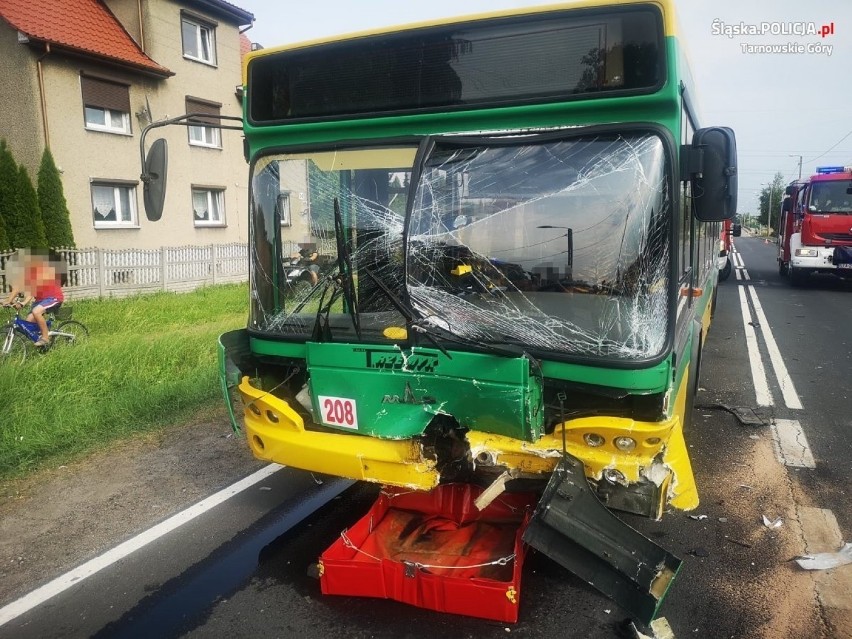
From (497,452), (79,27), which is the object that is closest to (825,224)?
(497,452)

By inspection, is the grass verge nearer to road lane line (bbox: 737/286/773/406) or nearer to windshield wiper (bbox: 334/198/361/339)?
windshield wiper (bbox: 334/198/361/339)

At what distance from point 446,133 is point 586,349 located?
138 centimetres

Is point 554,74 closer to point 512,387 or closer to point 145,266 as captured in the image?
point 512,387

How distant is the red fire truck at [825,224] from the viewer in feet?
54.0

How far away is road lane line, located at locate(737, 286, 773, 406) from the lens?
24.6ft

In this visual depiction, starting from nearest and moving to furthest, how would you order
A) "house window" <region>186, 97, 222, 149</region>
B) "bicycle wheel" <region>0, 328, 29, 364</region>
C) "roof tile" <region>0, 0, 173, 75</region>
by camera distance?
"bicycle wheel" <region>0, 328, 29, 364</region> < "roof tile" <region>0, 0, 173, 75</region> < "house window" <region>186, 97, 222, 149</region>

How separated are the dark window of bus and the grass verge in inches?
141

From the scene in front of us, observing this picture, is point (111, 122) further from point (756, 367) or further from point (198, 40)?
point (756, 367)

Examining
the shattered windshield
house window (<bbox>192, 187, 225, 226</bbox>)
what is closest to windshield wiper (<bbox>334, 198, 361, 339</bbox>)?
the shattered windshield

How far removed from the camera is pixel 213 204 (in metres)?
23.0

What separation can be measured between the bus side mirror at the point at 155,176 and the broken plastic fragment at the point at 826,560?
4.25 m

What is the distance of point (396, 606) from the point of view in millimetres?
3477

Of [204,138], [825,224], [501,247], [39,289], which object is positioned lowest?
[39,289]

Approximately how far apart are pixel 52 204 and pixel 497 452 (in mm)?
17770
